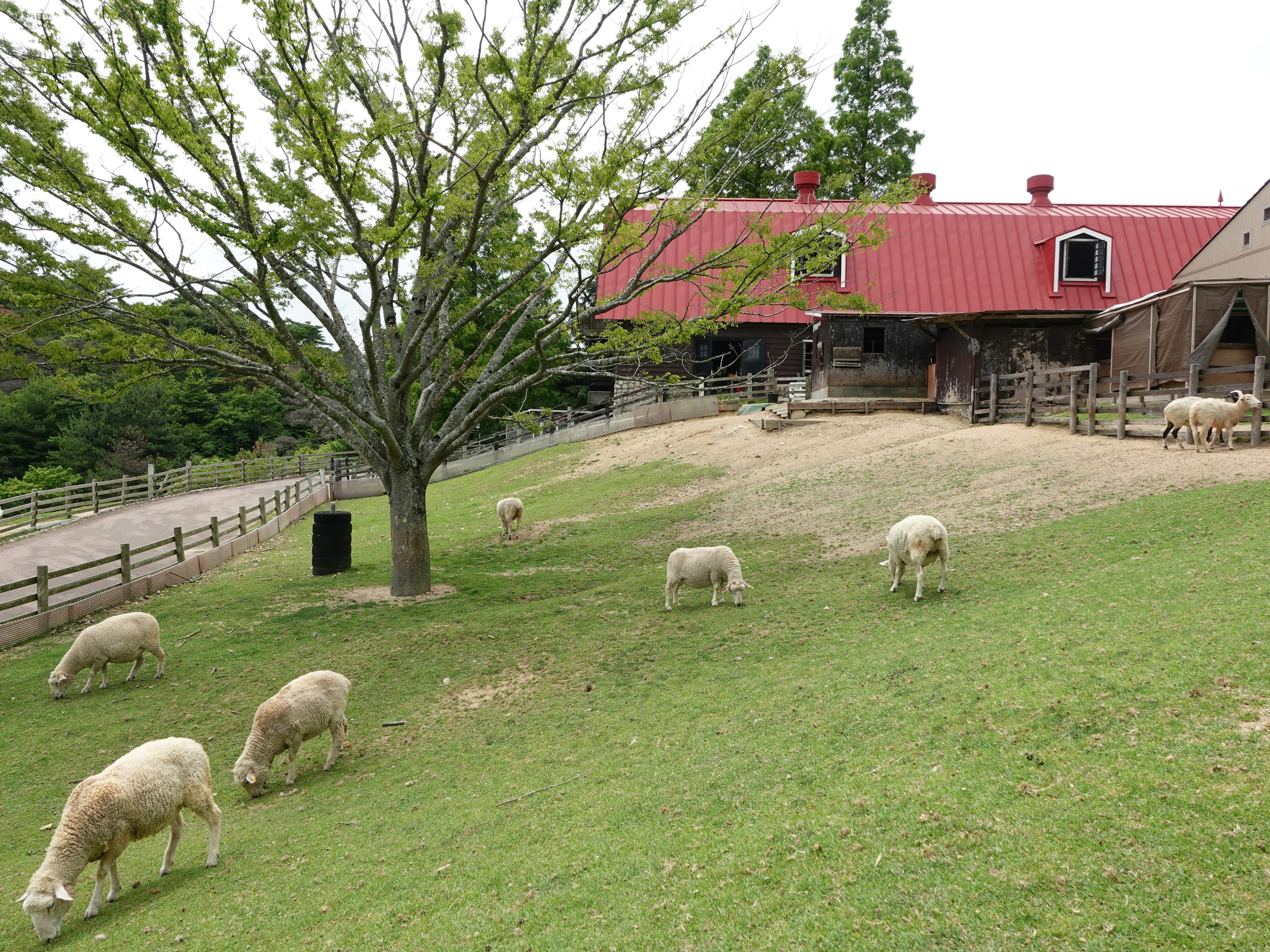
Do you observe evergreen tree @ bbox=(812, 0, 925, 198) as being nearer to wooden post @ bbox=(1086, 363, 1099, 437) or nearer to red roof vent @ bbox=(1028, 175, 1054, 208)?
red roof vent @ bbox=(1028, 175, 1054, 208)

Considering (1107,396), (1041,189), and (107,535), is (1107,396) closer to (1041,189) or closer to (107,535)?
(1041,189)

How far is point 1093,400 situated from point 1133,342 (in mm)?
7977

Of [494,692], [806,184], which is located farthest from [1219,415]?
[806,184]

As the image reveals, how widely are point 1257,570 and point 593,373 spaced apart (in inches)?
403

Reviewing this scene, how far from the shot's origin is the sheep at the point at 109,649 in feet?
34.3

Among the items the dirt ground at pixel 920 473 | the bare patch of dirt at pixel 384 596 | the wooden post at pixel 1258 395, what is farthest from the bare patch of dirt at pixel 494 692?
the wooden post at pixel 1258 395

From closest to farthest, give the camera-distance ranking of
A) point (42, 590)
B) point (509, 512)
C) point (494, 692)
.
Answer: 1. point (494, 692)
2. point (42, 590)
3. point (509, 512)

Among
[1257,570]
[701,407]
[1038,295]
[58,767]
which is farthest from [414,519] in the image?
[1038,295]

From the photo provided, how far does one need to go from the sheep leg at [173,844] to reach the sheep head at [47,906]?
2.73 feet

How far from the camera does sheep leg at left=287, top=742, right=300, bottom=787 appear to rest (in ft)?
25.6

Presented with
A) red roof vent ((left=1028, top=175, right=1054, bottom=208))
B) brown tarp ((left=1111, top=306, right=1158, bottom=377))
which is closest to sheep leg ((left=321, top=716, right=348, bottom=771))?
brown tarp ((left=1111, top=306, right=1158, bottom=377))

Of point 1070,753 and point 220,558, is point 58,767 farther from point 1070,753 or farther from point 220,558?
point 220,558

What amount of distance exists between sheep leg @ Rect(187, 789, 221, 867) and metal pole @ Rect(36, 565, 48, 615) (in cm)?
960

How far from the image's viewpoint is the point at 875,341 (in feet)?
97.3
